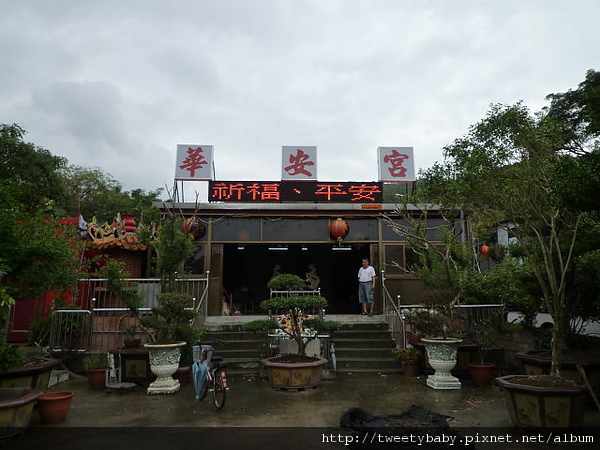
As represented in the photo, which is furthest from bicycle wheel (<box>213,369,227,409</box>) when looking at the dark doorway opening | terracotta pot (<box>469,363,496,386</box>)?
the dark doorway opening

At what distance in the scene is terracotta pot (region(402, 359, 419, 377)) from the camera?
8.08 meters

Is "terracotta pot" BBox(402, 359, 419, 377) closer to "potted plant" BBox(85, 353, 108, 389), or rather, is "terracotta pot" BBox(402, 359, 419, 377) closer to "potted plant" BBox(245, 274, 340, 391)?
"potted plant" BBox(245, 274, 340, 391)

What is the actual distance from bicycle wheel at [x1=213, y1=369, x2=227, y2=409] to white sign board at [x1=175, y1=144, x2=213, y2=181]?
24.9ft

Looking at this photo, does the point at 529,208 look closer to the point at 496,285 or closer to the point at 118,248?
the point at 496,285

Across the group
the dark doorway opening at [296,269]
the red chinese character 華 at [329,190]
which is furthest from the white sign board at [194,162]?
the dark doorway opening at [296,269]

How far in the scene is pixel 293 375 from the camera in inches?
273

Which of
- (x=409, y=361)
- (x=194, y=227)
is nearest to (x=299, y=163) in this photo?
(x=194, y=227)

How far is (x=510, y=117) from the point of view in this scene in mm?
7289

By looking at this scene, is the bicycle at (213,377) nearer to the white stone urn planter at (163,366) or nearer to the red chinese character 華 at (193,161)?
the white stone urn planter at (163,366)

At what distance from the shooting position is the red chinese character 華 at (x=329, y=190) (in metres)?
12.4

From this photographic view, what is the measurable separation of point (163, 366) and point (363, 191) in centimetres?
766

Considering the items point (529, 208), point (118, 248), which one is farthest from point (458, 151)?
point (118, 248)

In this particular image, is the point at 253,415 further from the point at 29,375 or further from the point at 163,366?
the point at 29,375

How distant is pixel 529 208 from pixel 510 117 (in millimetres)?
1887
